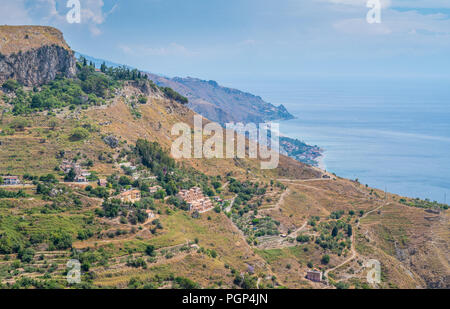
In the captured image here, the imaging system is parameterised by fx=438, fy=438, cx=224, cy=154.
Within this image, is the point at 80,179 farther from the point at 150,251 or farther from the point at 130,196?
the point at 150,251

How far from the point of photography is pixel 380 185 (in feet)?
262

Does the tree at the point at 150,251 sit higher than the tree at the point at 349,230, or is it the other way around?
the tree at the point at 150,251

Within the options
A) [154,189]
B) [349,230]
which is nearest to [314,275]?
[349,230]

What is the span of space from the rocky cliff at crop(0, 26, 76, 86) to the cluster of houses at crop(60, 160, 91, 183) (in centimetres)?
1924

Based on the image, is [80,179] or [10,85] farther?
[10,85]

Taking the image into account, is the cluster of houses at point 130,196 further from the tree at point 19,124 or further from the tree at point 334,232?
the tree at point 334,232

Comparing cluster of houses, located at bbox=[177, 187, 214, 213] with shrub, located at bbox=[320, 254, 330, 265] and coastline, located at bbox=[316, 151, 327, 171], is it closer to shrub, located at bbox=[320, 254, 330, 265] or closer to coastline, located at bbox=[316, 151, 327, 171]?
shrub, located at bbox=[320, 254, 330, 265]

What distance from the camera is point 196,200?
40500mm

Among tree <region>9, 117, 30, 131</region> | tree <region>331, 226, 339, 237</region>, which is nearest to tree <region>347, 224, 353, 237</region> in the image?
tree <region>331, 226, 339, 237</region>

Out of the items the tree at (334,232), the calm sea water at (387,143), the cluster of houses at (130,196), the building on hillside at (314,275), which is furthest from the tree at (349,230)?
the calm sea water at (387,143)

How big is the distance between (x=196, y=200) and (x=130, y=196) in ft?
23.1

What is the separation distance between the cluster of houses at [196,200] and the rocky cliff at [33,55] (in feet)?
86.9

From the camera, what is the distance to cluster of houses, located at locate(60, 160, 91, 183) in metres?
36.4

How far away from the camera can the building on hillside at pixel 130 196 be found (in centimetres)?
3503
